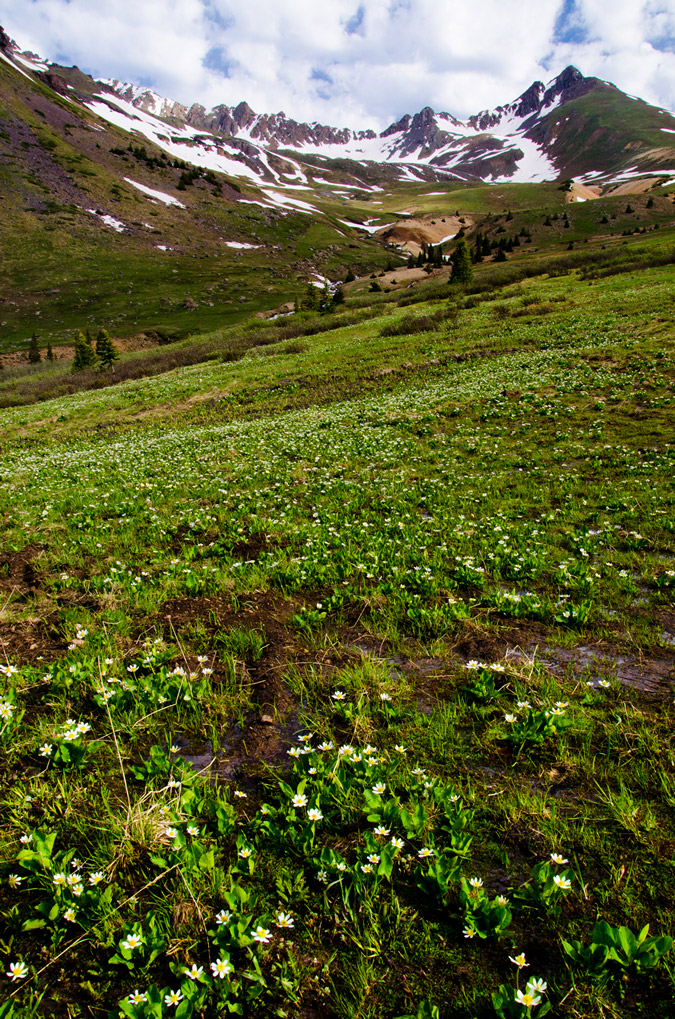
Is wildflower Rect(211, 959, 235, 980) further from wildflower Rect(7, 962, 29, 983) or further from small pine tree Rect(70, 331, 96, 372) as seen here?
small pine tree Rect(70, 331, 96, 372)

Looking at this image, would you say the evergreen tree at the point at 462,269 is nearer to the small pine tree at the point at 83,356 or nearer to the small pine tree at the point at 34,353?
the small pine tree at the point at 83,356

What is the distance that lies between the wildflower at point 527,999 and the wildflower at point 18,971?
2789 mm

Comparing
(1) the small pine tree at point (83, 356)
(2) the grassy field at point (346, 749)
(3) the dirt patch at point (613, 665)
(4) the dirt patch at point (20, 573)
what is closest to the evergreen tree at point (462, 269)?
(1) the small pine tree at point (83, 356)

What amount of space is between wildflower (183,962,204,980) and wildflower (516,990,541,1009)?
174cm

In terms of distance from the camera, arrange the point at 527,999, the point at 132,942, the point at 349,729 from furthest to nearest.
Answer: the point at 349,729 → the point at 132,942 → the point at 527,999

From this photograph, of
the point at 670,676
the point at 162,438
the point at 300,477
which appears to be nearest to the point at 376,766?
A: the point at 670,676

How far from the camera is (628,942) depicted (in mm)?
2447

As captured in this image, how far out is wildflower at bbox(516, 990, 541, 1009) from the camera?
7.36 ft

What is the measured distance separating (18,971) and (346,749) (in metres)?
2.45

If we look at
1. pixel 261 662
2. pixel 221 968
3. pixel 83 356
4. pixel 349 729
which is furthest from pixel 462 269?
pixel 221 968

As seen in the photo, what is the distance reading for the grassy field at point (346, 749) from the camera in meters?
2.60

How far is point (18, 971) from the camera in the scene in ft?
8.39

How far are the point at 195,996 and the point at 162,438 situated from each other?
67.9ft

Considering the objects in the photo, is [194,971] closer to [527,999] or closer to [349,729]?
[527,999]
